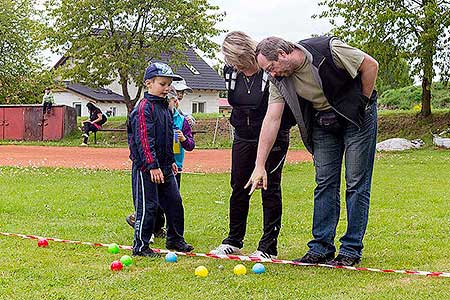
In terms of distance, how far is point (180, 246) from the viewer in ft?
19.5

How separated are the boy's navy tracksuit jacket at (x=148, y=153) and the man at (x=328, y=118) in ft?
2.89

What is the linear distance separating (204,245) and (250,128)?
132cm

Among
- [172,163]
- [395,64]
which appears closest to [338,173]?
[172,163]

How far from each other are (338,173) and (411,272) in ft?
3.15

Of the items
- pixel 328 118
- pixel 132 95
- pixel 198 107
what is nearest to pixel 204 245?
pixel 328 118

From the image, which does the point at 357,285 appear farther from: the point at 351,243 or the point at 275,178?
the point at 275,178

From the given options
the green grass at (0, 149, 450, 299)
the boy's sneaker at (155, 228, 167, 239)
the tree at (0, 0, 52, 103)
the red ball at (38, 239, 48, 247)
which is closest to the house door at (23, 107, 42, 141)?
the tree at (0, 0, 52, 103)

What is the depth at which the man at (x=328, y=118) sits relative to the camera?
4957 mm

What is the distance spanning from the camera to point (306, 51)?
499cm

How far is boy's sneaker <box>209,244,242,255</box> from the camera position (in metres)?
5.69

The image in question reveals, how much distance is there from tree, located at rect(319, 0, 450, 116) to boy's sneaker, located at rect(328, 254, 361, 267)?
19.4 m

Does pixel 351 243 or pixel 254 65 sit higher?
pixel 254 65

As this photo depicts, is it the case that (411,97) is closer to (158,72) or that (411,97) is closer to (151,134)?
(158,72)

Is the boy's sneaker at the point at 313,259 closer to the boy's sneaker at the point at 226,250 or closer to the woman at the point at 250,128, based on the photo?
the woman at the point at 250,128
